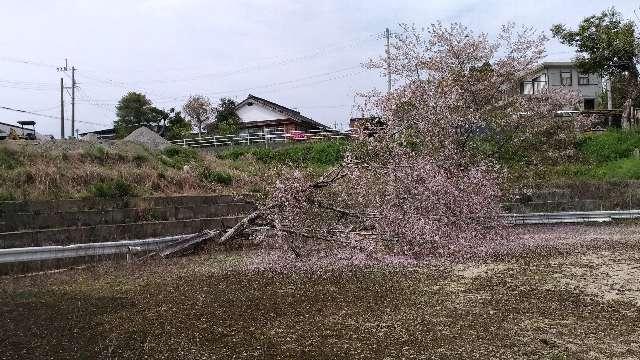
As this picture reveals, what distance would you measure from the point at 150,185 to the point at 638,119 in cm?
3016

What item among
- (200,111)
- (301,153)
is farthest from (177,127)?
(301,153)

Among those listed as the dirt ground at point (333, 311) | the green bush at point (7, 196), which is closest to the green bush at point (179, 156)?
the green bush at point (7, 196)

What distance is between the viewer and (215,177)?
18.7 metres

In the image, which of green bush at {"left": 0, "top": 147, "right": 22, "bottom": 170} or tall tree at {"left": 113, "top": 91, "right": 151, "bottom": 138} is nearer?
green bush at {"left": 0, "top": 147, "right": 22, "bottom": 170}

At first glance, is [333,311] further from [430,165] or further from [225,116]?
[225,116]

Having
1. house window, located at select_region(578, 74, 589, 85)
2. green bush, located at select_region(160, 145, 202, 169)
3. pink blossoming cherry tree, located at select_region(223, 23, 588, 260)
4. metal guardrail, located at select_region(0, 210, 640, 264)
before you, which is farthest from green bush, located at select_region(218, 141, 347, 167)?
house window, located at select_region(578, 74, 589, 85)

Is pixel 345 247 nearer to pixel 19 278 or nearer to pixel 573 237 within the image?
pixel 19 278

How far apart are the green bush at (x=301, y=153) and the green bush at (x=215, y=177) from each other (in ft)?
33.0

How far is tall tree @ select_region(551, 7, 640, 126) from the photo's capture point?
99.4 feet

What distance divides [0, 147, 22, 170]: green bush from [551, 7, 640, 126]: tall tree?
29470 millimetres

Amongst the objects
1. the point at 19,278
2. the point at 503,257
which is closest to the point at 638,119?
the point at 503,257

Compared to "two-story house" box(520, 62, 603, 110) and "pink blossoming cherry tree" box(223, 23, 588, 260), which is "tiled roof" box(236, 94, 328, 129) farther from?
"pink blossoming cherry tree" box(223, 23, 588, 260)

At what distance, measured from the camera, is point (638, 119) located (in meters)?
33.2

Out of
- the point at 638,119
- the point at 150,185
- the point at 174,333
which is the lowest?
the point at 174,333
